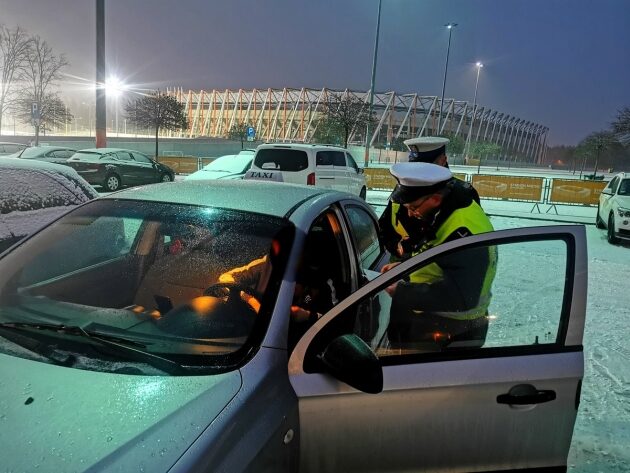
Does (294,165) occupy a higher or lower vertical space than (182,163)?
higher

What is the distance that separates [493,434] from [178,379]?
3.67 ft

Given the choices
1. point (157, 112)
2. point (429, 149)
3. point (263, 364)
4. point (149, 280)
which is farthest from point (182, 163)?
point (263, 364)

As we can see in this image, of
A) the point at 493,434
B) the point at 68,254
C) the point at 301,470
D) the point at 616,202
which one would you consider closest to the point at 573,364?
the point at 493,434

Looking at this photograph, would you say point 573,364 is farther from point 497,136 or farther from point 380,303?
point 497,136

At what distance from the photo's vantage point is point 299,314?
84.0 inches

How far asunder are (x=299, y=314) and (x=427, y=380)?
65 centimetres

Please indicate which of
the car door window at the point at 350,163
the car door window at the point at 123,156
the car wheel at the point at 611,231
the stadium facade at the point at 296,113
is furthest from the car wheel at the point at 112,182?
the stadium facade at the point at 296,113

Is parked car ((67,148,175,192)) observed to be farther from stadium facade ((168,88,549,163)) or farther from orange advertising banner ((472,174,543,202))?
stadium facade ((168,88,549,163))

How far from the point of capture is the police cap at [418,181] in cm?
260

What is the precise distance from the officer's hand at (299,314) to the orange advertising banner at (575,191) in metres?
17.5

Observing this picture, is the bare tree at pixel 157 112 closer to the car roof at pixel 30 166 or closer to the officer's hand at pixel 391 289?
the car roof at pixel 30 166

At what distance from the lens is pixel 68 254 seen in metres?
2.59

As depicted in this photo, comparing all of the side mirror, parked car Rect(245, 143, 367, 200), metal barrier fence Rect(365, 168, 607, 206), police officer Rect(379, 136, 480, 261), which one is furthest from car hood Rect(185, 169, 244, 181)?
the side mirror

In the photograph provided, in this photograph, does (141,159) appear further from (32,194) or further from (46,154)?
(32,194)
